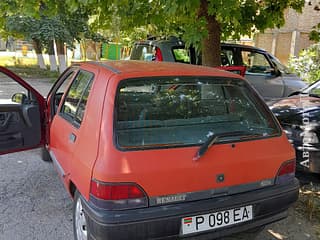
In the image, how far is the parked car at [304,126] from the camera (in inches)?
148

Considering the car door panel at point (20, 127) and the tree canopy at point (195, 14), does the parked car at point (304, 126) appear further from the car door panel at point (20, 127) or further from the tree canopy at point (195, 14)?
the car door panel at point (20, 127)

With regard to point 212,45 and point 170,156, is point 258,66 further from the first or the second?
point 170,156

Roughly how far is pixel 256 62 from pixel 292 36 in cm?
1185

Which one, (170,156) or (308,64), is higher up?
(308,64)

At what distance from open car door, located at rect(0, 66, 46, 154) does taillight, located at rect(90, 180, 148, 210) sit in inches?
75.4

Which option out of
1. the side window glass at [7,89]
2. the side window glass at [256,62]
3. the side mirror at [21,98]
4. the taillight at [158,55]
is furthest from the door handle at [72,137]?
the side window glass at [7,89]

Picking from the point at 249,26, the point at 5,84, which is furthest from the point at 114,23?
the point at 5,84

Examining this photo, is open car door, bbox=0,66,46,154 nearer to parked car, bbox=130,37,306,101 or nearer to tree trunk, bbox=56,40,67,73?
parked car, bbox=130,37,306,101

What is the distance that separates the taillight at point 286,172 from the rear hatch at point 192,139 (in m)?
0.05

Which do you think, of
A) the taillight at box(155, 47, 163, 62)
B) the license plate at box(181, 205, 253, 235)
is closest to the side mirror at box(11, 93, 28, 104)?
the license plate at box(181, 205, 253, 235)

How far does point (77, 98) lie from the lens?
119 inches

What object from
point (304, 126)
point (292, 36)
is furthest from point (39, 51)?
point (304, 126)

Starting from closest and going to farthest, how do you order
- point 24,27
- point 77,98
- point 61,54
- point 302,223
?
1. point 77,98
2. point 302,223
3. point 24,27
4. point 61,54

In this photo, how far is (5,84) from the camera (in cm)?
1267
